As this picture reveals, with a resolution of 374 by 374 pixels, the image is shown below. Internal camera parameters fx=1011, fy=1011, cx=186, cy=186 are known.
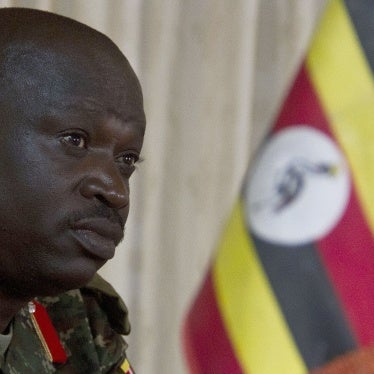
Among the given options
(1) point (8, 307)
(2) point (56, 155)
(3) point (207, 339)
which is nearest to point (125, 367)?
(1) point (8, 307)

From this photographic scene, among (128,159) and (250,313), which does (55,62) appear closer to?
(128,159)

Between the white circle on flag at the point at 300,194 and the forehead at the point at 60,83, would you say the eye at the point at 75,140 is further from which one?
the white circle on flag at the point at 300,194

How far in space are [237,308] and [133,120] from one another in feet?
1.03

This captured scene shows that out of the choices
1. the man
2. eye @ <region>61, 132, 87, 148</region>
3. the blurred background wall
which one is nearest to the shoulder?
the man

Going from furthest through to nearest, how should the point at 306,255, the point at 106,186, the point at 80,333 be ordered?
Answer: the point at 80,333, the point at 106,186, the point at 306,255

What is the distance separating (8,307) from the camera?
3.28 feet

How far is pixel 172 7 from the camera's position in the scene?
177cm

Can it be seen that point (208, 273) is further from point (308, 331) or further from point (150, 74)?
point (150, 74)

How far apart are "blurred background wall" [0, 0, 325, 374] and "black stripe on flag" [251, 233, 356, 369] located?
1.01 metres

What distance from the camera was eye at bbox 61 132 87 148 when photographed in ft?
3.09

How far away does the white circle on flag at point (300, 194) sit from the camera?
2.39ft

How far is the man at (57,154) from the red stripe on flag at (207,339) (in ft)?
0.63

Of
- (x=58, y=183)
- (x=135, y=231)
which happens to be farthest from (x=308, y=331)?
(x=135, y=231)

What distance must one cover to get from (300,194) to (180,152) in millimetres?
1063
